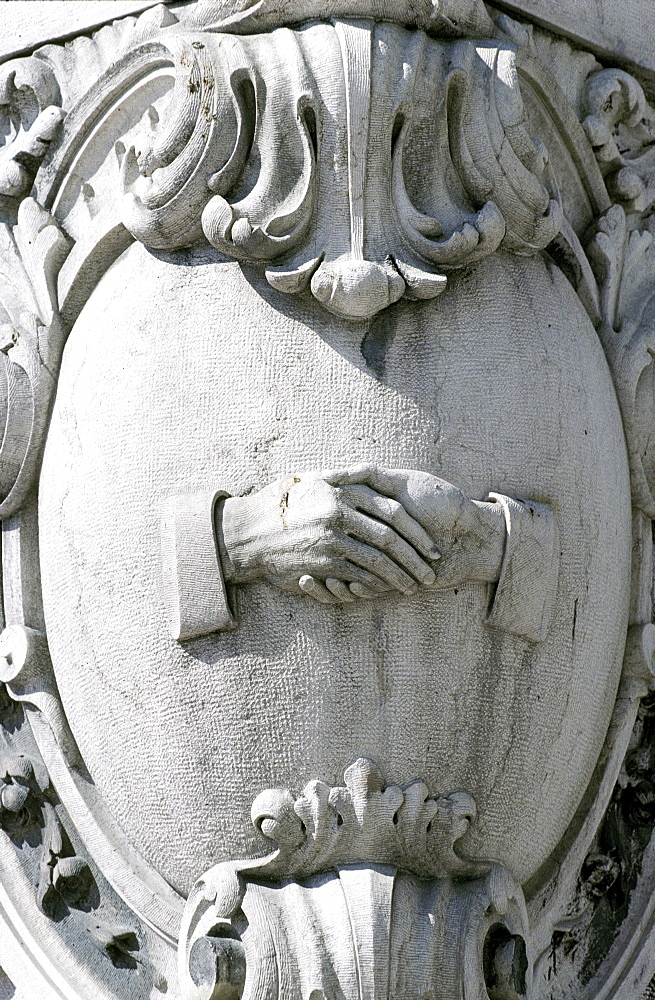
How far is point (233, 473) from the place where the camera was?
2.61m

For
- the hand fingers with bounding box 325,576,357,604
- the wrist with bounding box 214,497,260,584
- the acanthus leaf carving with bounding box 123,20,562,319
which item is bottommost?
the hand fingers with bounding box 325,576,357,604

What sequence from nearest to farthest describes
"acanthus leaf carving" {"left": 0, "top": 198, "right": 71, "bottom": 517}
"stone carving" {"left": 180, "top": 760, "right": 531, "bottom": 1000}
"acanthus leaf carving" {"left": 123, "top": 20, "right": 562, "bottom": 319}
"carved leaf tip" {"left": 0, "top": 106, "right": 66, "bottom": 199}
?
"stone carving" {"left": 180, "top": 760, "right": 531, "bottom": 1000} < "acanthus leaf carving" {"left": 123, "top": 20, "right": 562, "bottom": 319} < "acanthus leaf carving" {"left": 0, "top": 198, "right": 71, "bottom": 517} < "carved leaf tip" {"left": 0, "top": 106, "right": 66, "bottom": 199}

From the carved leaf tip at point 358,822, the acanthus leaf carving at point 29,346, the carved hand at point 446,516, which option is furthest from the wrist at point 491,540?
the acanthus leaf carving at point 29,346

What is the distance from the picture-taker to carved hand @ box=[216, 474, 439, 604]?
2.52 m

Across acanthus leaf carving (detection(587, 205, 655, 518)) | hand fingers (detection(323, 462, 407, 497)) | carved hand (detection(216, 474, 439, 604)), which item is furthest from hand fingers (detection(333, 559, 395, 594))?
acanthus leaf carving (detection(587, 205, 655, 518))

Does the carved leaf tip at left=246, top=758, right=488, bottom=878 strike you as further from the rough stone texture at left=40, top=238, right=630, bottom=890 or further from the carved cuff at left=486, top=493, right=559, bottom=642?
the carved cuff at left=486, top=493, right=559, bottom=642

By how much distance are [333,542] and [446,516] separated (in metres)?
0.18

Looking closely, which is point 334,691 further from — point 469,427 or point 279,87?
point 279,87

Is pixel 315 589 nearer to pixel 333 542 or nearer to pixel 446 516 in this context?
pixel 333 542

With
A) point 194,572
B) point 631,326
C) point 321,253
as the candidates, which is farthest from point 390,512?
point 631,326

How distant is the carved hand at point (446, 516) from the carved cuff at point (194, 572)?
0.67 ft

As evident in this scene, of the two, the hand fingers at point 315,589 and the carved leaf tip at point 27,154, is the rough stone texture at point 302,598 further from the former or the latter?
the carved leaf tip at point 27,154

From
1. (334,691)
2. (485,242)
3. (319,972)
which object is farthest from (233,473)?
(319,972)

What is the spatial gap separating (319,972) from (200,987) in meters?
0.18
